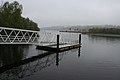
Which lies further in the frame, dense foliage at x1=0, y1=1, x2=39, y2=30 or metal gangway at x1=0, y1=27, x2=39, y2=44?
dense foliage at x1=0, y1=1, x2=39, y2=30

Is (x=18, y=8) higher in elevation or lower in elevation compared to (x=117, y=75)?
higher

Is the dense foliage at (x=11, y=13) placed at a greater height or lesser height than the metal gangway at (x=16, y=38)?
greater

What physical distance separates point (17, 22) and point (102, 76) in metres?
39.2

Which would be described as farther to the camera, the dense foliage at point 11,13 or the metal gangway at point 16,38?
the dense foliage at point 11,13

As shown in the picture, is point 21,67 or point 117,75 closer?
point 117,75

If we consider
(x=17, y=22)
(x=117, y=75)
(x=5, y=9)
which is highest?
(x=5, y=9)

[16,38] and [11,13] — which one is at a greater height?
[11,13]

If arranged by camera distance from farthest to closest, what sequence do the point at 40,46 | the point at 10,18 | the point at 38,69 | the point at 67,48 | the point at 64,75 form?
the point at 10,18
the point at 67,48
the point at 40,46
the point at 38,69
the point at 64,75

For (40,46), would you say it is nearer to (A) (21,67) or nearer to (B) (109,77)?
(A) (21,67)

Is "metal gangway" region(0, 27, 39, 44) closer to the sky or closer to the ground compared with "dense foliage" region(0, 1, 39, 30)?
closer to the ground

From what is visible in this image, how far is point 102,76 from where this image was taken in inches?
688

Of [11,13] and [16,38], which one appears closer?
[16,38]

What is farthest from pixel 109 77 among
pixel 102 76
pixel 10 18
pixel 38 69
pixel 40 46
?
pixel 10 18

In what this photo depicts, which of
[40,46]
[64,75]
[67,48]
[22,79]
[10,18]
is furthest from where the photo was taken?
[10,18]
